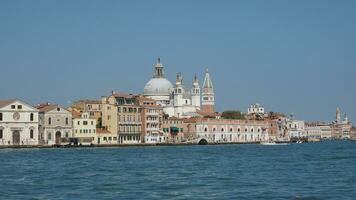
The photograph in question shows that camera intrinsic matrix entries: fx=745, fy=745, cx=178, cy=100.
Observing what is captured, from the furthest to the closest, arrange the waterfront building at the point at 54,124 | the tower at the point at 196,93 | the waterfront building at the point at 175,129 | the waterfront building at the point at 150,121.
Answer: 1. the tower at the point at 196,93
2. the waterfront building at the point at 175,129
3. the waterfront building at the point at 150,121
4. the waterfront building at the point at 54,124

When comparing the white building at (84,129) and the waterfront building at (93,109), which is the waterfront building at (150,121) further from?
the white building at (84,129)

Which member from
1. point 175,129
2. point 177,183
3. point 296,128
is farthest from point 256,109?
point 177,183

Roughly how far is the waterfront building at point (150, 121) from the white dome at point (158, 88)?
21472 millimetres

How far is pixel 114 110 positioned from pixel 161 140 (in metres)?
11.0

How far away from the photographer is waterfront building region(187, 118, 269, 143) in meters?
107

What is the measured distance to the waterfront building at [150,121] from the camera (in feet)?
309

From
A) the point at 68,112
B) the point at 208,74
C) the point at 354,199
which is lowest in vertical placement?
the point at 354,199

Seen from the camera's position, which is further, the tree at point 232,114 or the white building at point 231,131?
the tree at point 232,114

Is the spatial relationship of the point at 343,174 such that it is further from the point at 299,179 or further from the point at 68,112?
the point at 68,112

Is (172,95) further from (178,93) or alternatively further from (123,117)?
(123,117)

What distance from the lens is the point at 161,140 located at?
97.6m

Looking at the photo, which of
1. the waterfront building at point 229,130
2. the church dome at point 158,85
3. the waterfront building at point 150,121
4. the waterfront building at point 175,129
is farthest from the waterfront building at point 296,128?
the waterfront building at point 150,121

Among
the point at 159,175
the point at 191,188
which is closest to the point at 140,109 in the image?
the point at 159,175

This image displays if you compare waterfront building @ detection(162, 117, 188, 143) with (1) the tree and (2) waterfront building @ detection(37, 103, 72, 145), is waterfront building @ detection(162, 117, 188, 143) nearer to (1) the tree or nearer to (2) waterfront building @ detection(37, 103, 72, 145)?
(2) waterfront building @ detection(37, 103, 72, 145)
